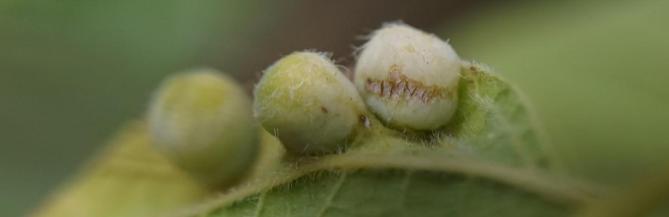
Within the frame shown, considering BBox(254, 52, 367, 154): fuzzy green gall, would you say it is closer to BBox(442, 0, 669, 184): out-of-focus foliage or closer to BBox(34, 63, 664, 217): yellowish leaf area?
BBox(34, 63, 664, 217): yellowish leaf area

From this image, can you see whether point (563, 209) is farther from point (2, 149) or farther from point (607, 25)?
point (2, 149)

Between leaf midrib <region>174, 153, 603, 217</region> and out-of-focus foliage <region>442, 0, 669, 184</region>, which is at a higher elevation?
out-of-focus foliage <region>442, 0, 669, 184</region>

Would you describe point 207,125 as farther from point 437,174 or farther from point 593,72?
point 593,72

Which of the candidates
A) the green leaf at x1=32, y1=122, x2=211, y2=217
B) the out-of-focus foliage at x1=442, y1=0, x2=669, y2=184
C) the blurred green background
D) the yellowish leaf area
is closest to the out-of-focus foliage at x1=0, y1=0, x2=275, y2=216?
the blurred green background

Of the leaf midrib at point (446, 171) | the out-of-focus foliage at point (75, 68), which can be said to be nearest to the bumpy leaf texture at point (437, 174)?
the leaf midrib at point (446, 171)

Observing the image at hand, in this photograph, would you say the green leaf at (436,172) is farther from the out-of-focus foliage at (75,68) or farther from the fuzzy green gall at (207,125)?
the out-of-focus foliage at (75,68)

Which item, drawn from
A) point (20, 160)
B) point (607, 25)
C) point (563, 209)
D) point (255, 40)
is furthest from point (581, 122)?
point (255, 40)
